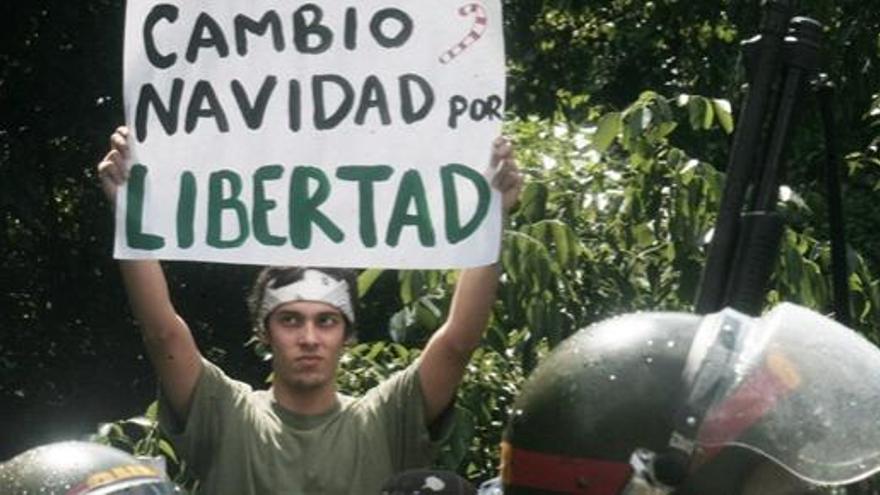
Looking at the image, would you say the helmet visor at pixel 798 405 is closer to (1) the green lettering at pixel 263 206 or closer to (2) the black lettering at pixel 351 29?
(1) the green lettering at pixel 263 206

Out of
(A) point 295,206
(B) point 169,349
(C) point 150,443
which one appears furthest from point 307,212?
(C) point 150,443

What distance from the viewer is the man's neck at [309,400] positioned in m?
5.13

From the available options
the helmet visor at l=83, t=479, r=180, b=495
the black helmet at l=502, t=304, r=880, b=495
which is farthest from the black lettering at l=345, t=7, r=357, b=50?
the black helmet at l=502, t=304, r=880, b=495

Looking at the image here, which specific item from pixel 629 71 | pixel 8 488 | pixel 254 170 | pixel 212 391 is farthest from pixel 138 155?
pixel 629 71

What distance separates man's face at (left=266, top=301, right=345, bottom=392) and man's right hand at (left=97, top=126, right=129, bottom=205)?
45 centimetres

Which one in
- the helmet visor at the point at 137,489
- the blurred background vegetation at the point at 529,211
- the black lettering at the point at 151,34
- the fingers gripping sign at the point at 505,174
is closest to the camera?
the helmet visor at the point at 137,489

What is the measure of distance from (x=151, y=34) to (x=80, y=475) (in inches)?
48.6

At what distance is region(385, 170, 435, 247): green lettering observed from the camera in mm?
5340

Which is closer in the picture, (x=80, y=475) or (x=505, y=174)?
(x=80, y=475)

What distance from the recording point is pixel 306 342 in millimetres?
5141

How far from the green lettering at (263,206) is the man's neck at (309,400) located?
0.38 metres

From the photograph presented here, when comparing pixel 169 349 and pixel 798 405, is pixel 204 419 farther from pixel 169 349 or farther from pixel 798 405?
pixel 798 405

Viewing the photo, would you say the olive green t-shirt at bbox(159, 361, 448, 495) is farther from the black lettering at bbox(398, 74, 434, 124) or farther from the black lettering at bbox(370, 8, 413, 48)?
the black lettering at bbox(370, 8, 413, 48)

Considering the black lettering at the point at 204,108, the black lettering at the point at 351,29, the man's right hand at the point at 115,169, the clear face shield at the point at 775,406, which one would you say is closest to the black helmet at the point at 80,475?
the man's right hand at the point at 115,169
